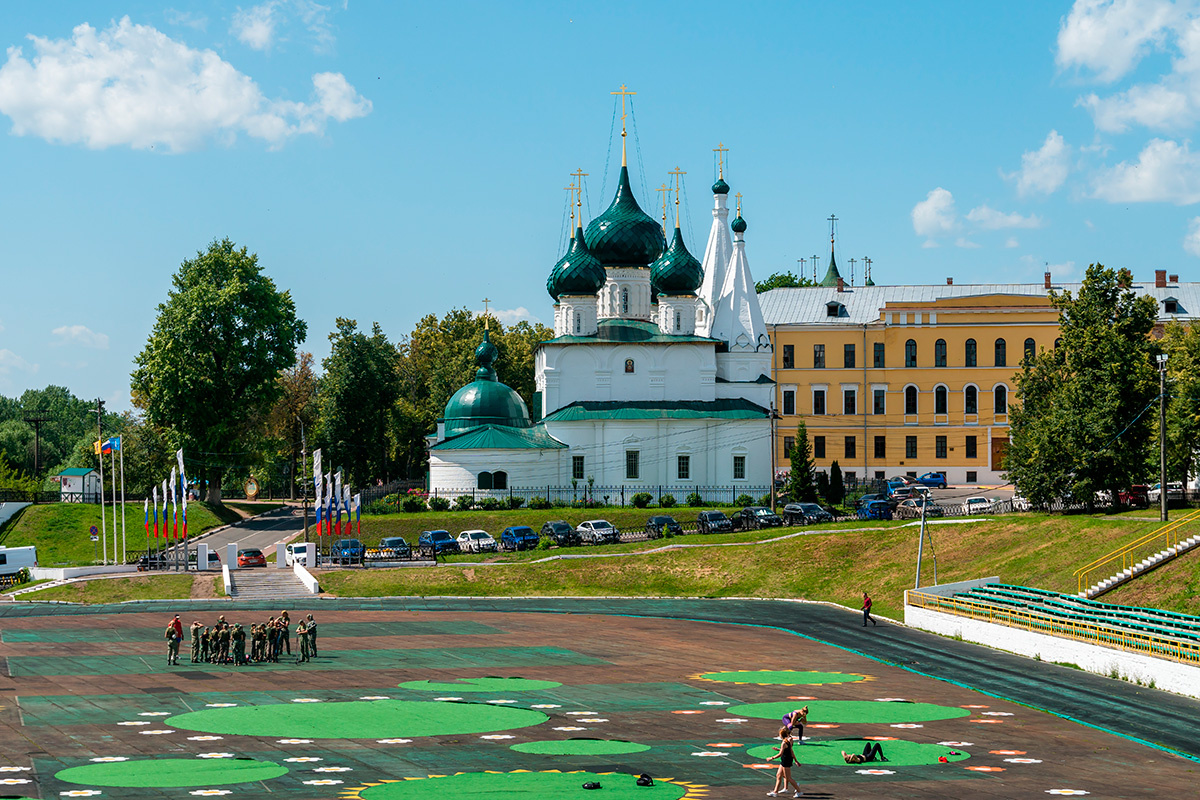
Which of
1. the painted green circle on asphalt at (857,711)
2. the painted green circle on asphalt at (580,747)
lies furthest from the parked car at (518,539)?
the painted green circle on asphalt at (580,747)

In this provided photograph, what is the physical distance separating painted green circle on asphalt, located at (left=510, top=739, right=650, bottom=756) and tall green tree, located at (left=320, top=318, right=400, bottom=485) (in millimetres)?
74351

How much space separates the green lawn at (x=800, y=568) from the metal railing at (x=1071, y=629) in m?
6.50

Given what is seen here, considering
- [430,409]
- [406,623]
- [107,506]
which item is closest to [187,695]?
[406,623]

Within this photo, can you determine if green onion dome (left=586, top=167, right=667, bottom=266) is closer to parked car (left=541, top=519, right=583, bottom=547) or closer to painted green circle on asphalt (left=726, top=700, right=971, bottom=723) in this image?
parked car (left=541, top=519, right=583, bottom=547)

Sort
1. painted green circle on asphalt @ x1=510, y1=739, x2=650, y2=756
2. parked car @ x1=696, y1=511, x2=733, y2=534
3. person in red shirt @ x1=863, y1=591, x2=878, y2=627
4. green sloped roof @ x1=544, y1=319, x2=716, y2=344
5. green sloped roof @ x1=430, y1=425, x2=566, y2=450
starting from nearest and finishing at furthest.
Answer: painted green circle on asphalt @ x1=510, y1=739, x2=650, y2=756
person in red shirt @ x1=863, y1=591, x2=878, y2=627
parked car @ x1=696, y1=511, x2=733, y2=534
green sloped roof @ x1=430, y1=425, x2=566, y2=450
green sloped roof @ x1=544, y1=319, x2=716, y2=344

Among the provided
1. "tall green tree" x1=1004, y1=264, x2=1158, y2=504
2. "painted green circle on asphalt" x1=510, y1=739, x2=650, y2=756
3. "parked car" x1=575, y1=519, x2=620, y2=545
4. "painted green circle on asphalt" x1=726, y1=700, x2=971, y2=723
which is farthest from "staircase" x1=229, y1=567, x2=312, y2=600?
"tall green tree" x1=1004, y1=264, x2=1158, y2=504

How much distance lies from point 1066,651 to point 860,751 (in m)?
14.5

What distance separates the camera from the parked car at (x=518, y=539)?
6931cm

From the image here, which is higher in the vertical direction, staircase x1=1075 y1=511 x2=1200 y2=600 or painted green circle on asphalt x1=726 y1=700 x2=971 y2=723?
staircase x1=1075 y1=511 x2=1200 y2=600

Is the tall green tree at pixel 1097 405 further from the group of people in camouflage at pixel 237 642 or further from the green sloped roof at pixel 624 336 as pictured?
the group of people in camouflage at pixel 237 642

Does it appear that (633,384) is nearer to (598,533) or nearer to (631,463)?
(631,463)

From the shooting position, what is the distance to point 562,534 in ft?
229

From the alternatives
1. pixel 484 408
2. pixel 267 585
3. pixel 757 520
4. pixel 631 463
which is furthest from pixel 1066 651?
pixel 484 408

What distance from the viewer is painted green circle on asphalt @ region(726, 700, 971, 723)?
104 feet
